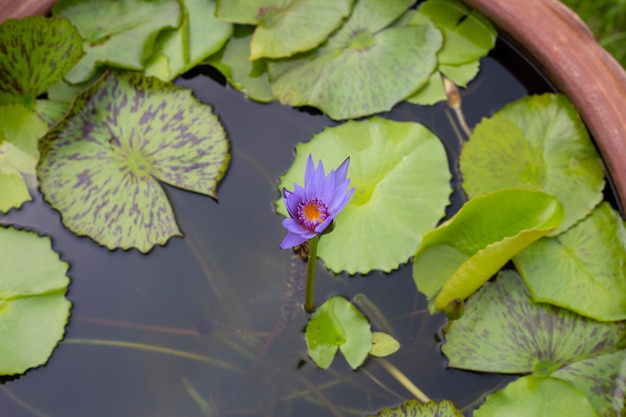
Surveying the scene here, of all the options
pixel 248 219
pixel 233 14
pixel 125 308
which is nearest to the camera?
pixel 125 308

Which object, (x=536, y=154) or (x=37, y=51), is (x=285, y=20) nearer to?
(x=37, y=51)

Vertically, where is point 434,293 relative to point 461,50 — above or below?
below

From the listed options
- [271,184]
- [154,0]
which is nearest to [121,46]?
[154,0]

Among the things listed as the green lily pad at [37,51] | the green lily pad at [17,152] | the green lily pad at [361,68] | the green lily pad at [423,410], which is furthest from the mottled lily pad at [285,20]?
the green lily pad at [423,410]

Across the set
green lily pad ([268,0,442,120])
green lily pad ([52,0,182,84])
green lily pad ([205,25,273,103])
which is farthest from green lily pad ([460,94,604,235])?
green lily pad ([52,0,182,84])

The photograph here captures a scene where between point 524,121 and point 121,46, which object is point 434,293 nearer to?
point 524,121

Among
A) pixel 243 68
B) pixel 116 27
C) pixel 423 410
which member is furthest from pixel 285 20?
pixel 423 410
